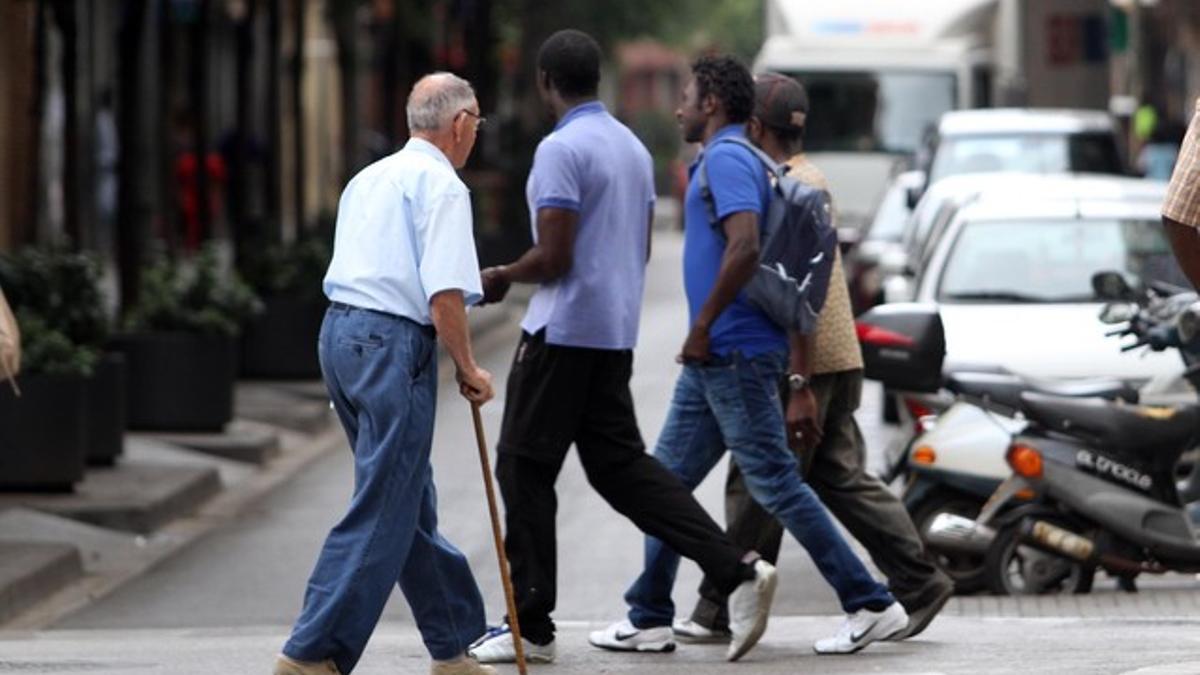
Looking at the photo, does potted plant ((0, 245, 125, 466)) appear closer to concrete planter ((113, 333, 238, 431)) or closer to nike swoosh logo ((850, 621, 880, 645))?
concrete planter ((113, 333, 238, 431))

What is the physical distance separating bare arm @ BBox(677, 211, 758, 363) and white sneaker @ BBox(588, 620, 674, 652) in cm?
95

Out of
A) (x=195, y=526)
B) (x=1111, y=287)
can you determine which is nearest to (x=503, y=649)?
(x=1111, y=287)

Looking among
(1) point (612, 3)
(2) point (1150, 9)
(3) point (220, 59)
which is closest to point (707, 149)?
(1) point (612, 3)

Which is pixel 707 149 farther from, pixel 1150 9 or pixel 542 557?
pixel 1150 9

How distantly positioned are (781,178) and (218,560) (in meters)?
4.78

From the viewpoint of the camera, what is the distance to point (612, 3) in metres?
44.0

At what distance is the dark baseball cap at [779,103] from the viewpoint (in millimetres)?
9680

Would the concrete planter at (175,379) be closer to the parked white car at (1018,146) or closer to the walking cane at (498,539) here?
the parked white car at (1018,146)

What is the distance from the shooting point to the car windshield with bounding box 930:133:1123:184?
2281 cm

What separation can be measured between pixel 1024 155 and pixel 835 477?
45.0 feet

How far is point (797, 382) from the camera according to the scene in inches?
368

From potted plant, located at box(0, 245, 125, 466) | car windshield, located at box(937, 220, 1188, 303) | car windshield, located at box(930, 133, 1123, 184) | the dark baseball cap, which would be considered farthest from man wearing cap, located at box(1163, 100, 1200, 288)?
car windshield, located at box(930, 133, 1123, 184)

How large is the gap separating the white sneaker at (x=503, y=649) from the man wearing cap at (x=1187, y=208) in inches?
100

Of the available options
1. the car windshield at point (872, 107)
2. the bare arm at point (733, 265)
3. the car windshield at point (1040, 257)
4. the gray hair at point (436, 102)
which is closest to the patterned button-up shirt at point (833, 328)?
the bare arm at point (733, 265)
